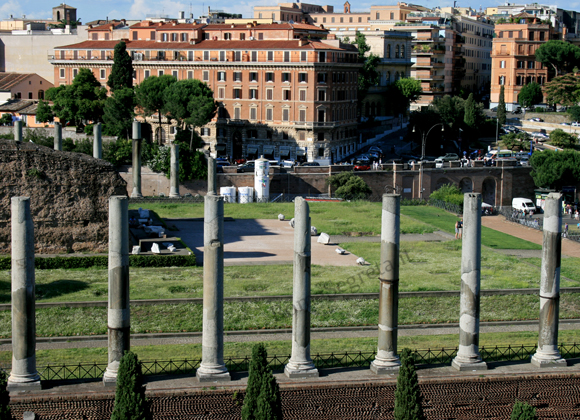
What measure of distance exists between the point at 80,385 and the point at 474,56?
117m

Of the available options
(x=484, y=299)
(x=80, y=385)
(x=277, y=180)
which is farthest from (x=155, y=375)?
(x=277, y=180)

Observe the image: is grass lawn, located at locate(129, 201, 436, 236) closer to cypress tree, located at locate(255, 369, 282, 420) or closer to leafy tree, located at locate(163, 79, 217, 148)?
leafy tree, located at locate(163, 79, 217, 148)

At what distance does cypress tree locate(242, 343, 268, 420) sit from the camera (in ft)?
69.3

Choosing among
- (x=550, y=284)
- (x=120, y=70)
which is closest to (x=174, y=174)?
(x=120, y=70)

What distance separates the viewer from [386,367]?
23.2 metres

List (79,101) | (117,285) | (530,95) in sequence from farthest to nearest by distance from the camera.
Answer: (530,95)
(79,101)
(117,285)

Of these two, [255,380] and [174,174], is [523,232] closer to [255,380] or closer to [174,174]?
[174,174]

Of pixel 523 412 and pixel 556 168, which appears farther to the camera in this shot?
pixel 556 168

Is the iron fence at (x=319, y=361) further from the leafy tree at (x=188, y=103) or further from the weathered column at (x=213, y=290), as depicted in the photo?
the leafy tree at (x=188, y=103)

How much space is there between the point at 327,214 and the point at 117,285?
3097 cm

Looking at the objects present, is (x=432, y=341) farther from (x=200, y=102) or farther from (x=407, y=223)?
(x=200, y=102)

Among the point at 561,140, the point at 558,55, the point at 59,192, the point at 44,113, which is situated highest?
the point at 558,55

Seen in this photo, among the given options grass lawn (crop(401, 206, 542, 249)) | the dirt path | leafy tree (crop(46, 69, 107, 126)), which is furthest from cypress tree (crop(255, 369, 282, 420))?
leafy tree (crop(46, 69, 107, 126))

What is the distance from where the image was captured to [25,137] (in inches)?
2621
